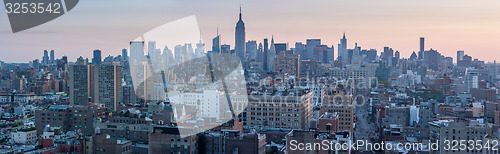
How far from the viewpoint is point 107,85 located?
2491 centimetres

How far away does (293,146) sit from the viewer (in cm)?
984

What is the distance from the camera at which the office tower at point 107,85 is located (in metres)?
24.6

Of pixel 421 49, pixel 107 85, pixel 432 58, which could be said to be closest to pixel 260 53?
pixel 432 58

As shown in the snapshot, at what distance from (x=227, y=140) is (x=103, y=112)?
7200 mm

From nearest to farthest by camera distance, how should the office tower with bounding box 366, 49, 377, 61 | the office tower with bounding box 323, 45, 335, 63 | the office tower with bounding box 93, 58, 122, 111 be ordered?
the office tower with bounding box 93, 58, 122, 111 < the office tower with bounding box 323, 45, 335, 63 < the office tower with bounding box 366, 49, 377, 61

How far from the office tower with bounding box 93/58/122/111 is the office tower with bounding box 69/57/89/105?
1.03 metres

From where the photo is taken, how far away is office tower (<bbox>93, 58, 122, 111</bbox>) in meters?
24.6

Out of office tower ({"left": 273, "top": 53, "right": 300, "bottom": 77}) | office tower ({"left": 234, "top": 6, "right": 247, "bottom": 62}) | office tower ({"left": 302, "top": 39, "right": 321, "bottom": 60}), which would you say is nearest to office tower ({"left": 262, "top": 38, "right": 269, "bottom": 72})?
office tower ({"left": 234, "top": 6, "right": 247, "bottom": 62})

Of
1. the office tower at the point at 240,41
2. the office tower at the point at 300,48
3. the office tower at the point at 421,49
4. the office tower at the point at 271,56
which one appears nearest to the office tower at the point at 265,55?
the office tower at the point at 271,56

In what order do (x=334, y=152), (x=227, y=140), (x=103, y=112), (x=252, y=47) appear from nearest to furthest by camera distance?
(x=334, y=152)
(x=227, y=140)
(x=103, y=112)
(x=252, y=47)

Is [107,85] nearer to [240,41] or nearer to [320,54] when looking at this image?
[240,41]

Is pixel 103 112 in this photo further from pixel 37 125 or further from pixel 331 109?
pixel 331 109

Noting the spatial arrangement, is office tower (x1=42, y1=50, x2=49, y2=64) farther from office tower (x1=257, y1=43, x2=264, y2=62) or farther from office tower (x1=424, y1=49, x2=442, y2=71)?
office tower (x1=424, y1=49, x2=442, y2=71)

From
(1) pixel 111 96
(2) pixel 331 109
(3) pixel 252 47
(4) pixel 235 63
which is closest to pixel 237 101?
(2) pixel 331 109
